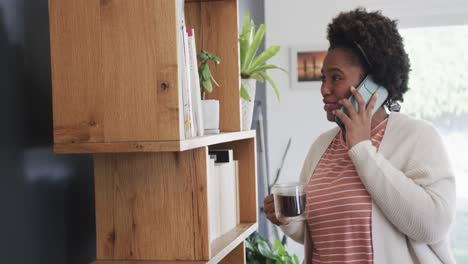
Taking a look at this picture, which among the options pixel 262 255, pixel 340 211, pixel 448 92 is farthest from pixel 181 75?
pixel 448 92

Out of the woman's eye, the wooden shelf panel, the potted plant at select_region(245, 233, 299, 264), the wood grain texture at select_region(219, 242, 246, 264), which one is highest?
the woman's eye

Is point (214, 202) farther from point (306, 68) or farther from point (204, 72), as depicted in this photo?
point (306, 68)

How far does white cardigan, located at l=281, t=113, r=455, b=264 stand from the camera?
1650 mm

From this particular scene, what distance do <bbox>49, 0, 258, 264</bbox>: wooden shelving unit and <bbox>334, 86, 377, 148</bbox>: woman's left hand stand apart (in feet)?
1.34

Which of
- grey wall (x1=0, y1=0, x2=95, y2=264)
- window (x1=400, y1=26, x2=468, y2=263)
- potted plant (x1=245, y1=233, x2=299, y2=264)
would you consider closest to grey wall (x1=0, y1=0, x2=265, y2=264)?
grey wall (x1=0, y1=0, x2=95, y2=264)

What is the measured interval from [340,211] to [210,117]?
45 cm

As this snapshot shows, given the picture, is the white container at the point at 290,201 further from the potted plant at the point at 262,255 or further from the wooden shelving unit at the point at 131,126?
the potted plant at the point at 262,255

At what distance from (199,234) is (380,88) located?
2.29 feet

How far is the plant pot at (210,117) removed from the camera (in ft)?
5.96

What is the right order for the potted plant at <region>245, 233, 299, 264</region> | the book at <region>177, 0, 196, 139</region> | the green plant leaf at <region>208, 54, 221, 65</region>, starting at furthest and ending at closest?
the potted plant at <region>245, 233, 299, 264</region> < the green plant leaf at <region>208, 54, 221, 65</region> < the book at <region>177, 0, 196, 139</region>

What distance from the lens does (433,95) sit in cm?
452

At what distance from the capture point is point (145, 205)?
1.60 m

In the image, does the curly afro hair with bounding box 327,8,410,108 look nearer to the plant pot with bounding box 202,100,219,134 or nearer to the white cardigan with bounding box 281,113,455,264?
the white cardigan with bounding box 281,113,455,264

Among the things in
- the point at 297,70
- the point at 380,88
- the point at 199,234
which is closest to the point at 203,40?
the point at 380,88
